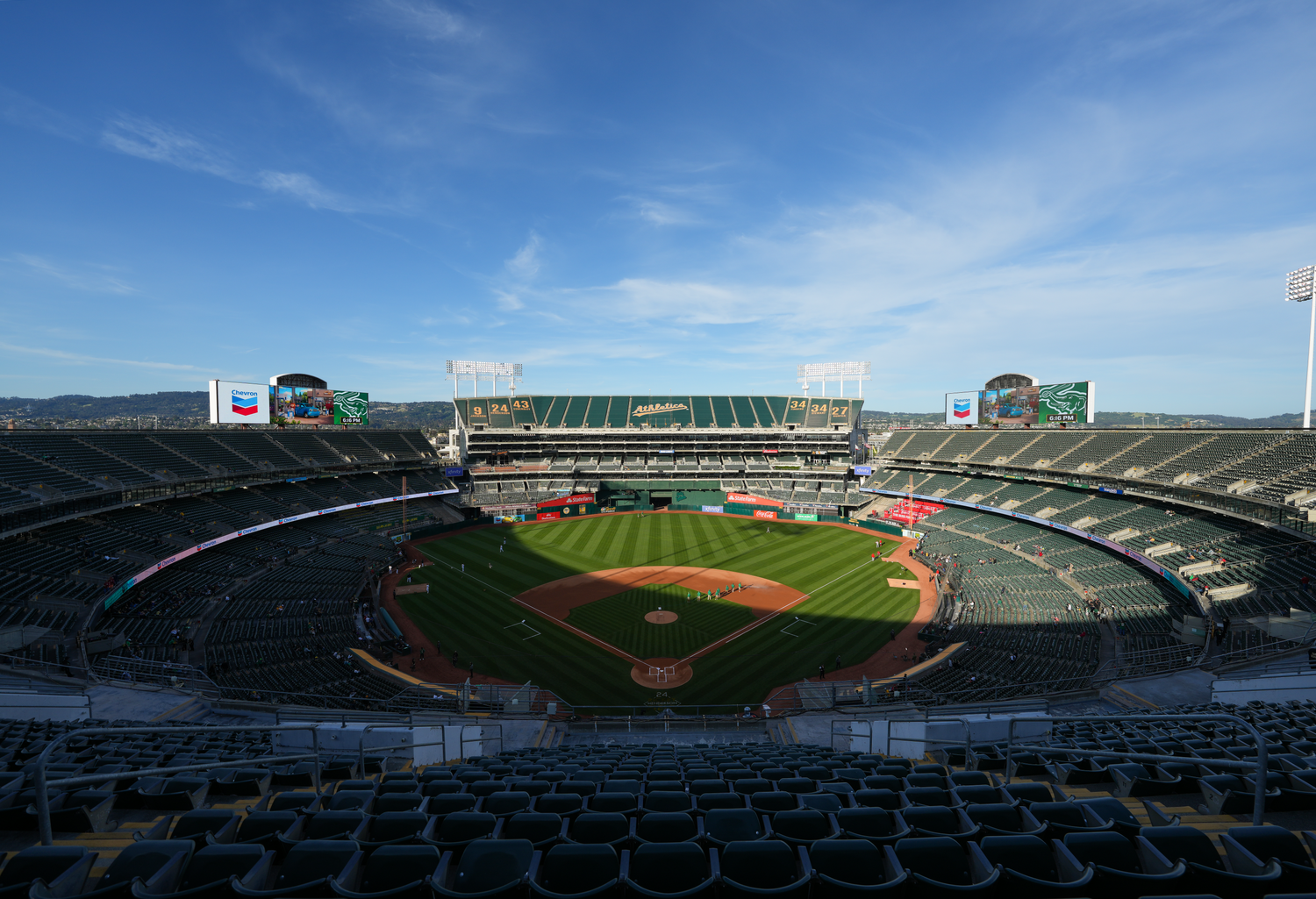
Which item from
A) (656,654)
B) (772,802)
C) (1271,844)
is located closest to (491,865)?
(772,802)

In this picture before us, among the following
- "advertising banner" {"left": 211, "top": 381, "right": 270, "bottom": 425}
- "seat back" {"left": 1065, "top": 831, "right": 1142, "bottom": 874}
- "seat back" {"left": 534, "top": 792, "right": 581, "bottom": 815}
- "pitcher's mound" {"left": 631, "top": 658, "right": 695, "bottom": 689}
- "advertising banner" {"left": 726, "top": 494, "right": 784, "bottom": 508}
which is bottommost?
"pitcher's mound" {"left": 631, "top": 658, "right": 695, "bottom": 689}

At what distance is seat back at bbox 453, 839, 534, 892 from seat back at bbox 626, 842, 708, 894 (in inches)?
37.4

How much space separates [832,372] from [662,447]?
3050cm

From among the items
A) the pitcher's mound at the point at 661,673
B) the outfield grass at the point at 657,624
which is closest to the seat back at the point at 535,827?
the pitcher's mound at the point at 661,673

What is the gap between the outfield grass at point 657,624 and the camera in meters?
31.1

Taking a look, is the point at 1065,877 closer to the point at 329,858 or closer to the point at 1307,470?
the point at 329,858

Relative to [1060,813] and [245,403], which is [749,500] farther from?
[1060,813]

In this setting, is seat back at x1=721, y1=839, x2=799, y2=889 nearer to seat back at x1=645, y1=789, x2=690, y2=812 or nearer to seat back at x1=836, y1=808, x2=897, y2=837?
seat back at x1=836, y1=808, x2=897, y2=837

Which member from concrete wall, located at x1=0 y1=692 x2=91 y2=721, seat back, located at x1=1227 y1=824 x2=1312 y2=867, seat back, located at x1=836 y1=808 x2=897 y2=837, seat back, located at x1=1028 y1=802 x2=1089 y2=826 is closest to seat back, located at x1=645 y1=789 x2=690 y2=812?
seat back, located at x1=836 y1=808 x2=897 y2=837

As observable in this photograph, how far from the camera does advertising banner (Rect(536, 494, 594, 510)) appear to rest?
64.2 metres

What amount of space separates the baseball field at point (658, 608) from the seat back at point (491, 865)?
2121 centimetres

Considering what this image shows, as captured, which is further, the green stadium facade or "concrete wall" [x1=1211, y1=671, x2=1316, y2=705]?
the green stadium facade

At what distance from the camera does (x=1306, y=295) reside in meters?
38.1

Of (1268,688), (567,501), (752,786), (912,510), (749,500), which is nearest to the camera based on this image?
(752,786)
